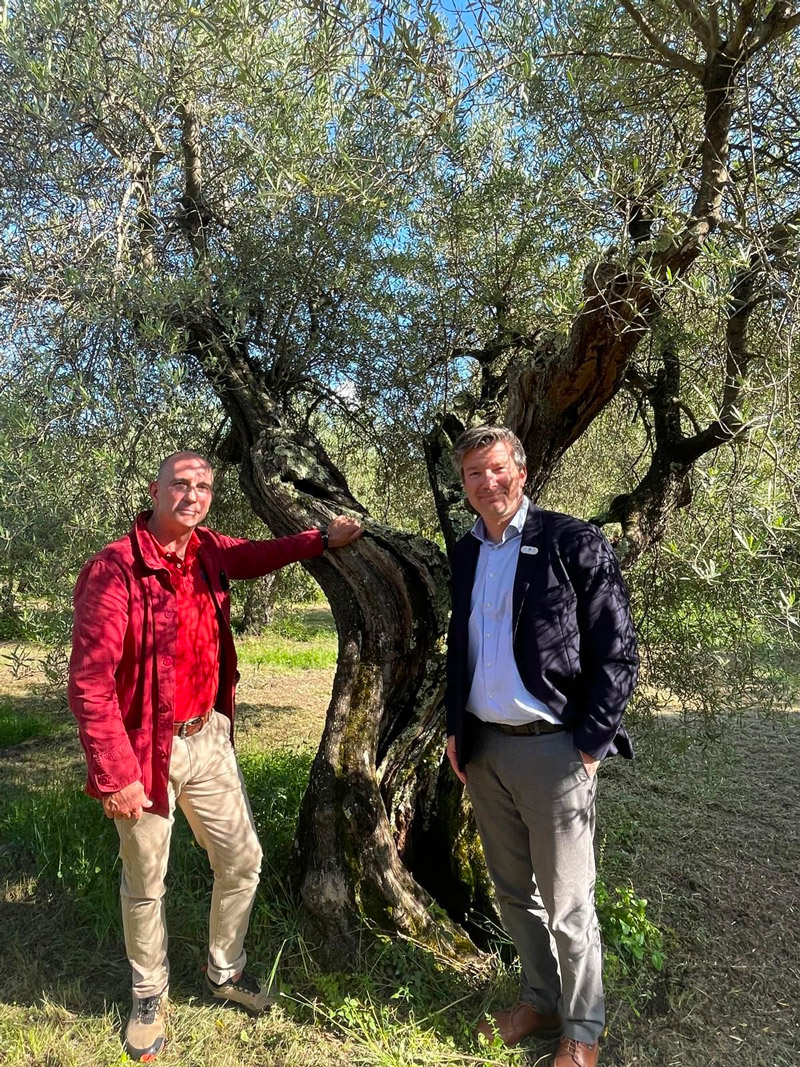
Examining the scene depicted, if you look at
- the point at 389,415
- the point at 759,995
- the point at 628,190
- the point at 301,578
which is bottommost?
the point at 759,995

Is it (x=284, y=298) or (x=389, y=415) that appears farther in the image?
(x=389, y=415)

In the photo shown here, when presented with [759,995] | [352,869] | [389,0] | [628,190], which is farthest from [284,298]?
[759,995]

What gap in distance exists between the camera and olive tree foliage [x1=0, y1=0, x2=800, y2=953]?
3.43m

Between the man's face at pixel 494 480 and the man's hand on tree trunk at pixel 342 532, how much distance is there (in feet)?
3.23

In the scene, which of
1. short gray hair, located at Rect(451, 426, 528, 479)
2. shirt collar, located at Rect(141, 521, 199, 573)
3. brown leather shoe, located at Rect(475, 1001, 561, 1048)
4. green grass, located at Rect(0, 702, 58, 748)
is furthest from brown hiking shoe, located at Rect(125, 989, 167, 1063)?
green grass, located at Rect(0, 702, 58, 748)

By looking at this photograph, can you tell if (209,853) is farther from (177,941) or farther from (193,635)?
(193,635)

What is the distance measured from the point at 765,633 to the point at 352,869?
2.76 meters

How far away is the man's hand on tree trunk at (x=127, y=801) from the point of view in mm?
2816

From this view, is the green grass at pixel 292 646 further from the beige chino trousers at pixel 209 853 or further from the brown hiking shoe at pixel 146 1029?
the brown hiking shoe at pixel 146 1029

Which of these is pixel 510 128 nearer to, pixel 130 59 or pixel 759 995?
pixel 130 59

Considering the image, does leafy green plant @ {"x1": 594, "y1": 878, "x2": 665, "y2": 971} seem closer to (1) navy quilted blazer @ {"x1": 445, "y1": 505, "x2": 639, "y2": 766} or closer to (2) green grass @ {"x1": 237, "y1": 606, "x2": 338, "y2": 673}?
(1) navy quilted blazer @ {"x1": 445, "y1": 505, "x2": 639, "y2": 766}

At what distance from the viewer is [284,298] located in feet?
15.1

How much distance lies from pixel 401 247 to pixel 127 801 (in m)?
3.93

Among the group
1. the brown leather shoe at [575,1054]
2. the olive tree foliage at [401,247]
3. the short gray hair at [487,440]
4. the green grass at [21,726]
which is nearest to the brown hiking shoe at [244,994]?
the olive tree foliage at [401,247]
